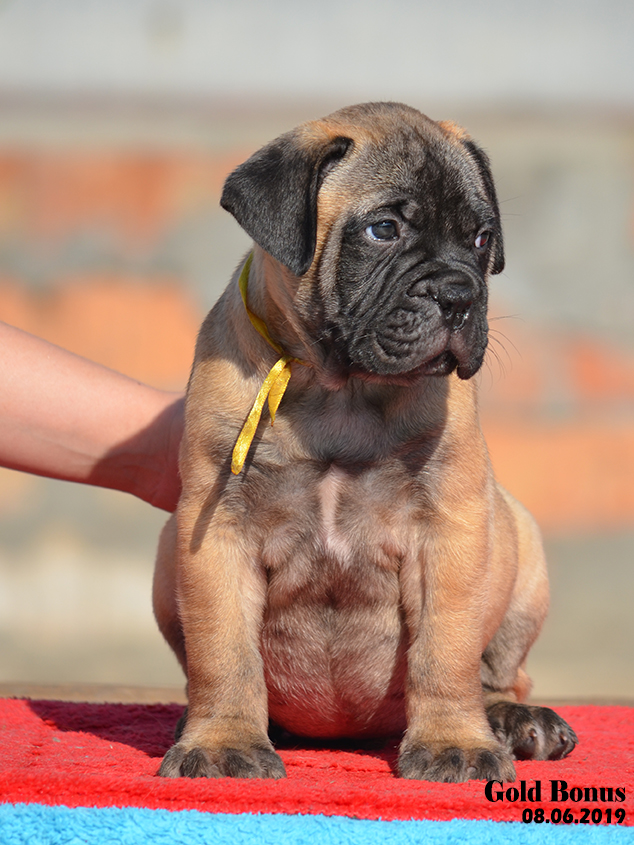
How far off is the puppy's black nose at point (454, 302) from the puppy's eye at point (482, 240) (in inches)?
11.6

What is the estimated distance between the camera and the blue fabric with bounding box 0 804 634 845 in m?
2.10

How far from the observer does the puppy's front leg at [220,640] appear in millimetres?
2666

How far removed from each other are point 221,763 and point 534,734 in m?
0.97

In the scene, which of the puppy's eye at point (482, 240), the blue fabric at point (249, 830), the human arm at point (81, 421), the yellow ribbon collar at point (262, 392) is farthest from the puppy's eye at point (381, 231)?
the blue fabric at point (249, 830)

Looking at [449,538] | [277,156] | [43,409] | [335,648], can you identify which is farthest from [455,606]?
[43,409]

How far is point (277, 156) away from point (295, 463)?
88 cm

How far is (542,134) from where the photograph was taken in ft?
28.8

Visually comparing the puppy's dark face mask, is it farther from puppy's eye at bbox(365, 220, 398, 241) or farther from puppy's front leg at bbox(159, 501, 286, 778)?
puppy's front leg at bbox(159, 501, 286, 778)

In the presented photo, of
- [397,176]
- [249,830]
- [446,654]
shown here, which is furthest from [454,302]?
[249,830]

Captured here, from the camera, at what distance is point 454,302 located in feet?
9.21

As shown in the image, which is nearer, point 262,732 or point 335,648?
point 262,732

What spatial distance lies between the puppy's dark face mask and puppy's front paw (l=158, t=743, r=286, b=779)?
104cm

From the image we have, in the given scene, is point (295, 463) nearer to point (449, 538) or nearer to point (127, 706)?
point (449, 538)

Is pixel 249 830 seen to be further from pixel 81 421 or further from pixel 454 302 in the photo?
pixel 81 421
